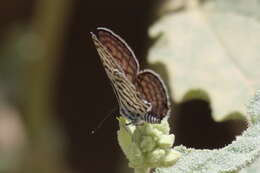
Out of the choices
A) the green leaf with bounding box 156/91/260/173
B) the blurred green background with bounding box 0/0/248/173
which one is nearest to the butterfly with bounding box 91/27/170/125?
the green leaf with bounding box 156/91/260/173

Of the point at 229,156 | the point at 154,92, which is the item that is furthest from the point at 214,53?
the point at 154,92

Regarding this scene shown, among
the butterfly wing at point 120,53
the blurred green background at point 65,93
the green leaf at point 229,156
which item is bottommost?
the blurred green background at point 65,93

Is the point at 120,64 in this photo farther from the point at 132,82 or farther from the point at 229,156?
the point at 229,156

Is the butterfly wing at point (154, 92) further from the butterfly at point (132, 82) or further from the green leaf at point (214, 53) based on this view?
the green leaf at point (214, 53)

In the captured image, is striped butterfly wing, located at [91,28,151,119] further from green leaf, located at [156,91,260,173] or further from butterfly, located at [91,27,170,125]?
green leaf, located at [156,91,260,173]

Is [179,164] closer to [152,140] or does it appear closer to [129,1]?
[152,140]

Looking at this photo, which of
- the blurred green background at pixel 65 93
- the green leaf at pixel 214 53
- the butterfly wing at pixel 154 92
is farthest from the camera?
the blurred green background at pixel 65 93

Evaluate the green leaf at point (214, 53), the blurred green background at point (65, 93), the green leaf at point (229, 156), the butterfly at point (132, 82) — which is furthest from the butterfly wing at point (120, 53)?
the blurred green background at point (65, 93)

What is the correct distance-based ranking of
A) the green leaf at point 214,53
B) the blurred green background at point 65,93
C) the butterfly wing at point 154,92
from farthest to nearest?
1. the blurred green background at point 65,93
2. the green leaf at point 214,53
3. the butterfly wing at point 154,92
